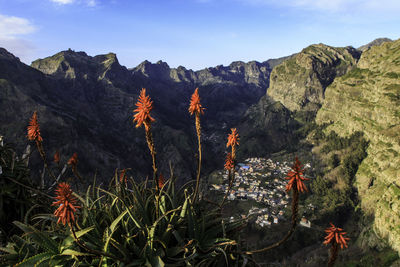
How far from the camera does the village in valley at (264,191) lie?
4621 inches

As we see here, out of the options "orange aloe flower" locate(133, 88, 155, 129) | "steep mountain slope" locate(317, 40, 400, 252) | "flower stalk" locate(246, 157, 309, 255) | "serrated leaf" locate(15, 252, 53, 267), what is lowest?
"steep mountain slope" locate(317, 40, 400, 252)

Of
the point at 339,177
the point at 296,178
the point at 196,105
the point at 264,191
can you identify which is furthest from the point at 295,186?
the point at 339,177

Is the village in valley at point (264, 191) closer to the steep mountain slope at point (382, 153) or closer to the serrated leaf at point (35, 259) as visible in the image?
the steep mountain slope at point (382, 153)

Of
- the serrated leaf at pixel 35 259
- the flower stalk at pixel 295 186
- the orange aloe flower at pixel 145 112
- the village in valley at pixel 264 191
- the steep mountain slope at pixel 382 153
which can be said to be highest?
the orange aloe flower at pixel 145 112

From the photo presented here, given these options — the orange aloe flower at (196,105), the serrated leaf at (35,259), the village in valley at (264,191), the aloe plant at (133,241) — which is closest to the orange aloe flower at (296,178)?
the aloe plant at (133,241)

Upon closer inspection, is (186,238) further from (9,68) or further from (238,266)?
(9,68)

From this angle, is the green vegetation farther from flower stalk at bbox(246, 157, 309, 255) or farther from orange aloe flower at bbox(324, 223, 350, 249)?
flower stalk at bbox(246, 157, 309, 255)

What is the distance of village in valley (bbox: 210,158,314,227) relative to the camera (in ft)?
385

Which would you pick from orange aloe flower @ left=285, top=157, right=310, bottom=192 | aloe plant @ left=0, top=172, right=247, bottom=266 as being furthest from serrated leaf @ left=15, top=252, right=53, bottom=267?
orange aloe flower @ left=285, top=157, right=310, bottom=192

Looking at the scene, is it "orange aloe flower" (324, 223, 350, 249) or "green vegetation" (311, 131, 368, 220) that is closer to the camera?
"orange aloe flower" (324, 223, 350, 249)

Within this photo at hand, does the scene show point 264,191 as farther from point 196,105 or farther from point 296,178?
point 296,178

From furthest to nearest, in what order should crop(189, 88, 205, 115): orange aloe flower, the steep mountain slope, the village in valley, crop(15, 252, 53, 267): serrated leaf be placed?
1. the village in valley
2. the steep mountain slope
3. crop(189, 88, 205, 115): orange aloe flower
4. crop(15, 252, 53, 267): serrated leaf

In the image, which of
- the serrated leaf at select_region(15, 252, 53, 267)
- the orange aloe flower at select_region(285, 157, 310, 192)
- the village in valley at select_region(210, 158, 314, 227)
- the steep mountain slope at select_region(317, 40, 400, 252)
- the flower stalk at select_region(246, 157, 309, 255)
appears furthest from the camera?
the village in valley at select_region(210, 158, 314, 227)

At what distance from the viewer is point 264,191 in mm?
151375
